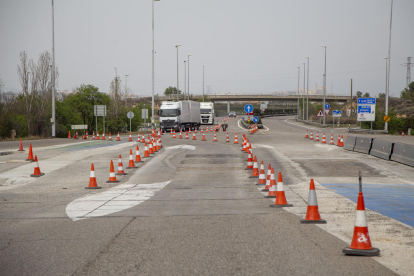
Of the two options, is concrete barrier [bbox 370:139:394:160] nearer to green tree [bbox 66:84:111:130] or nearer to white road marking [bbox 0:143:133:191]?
white road marking [bbox 0:143:133:191]

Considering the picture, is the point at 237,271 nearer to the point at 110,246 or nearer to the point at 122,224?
the point at 110,246

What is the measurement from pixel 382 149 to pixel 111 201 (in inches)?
594

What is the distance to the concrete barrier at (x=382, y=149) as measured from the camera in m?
20.6

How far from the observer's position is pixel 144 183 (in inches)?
567

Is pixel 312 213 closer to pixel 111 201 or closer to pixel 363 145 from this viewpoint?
pixel 111 201

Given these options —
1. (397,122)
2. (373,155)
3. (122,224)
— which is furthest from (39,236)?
(397,122)

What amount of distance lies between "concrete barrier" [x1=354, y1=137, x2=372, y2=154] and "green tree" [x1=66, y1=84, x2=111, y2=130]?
5106 centimetres

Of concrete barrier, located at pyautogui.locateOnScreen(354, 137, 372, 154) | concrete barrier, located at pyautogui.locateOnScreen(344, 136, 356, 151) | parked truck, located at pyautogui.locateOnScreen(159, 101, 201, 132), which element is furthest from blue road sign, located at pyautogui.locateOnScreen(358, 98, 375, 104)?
concrete barrier, located at pyautogui.locateOnScreen(354, 137, 372, 154)

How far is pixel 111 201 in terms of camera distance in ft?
35.7

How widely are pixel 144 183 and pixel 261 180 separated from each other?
375cm

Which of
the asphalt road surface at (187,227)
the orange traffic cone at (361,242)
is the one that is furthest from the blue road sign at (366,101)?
the orange traffic cone at (361,242)

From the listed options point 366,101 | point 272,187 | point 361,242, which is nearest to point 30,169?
point 272,187

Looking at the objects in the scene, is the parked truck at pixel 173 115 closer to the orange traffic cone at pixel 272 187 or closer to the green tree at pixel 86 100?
the green tree at pixel 86 100

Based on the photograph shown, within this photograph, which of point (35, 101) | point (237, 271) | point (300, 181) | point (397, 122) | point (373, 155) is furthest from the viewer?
point (397, 122)
